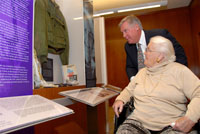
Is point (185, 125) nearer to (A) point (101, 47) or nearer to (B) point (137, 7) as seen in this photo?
(A) point (101, 47)

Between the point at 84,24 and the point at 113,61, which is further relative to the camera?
the point at 113,61

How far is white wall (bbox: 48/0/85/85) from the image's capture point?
247cm

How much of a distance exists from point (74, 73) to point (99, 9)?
3.82 m

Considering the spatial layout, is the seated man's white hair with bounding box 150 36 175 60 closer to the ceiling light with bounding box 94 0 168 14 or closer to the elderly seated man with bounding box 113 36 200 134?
the elderly seated man with bounding box 113 36 200 134

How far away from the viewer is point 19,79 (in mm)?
1194

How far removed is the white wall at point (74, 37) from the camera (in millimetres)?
2467

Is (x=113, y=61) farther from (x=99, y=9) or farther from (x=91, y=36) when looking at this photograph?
(x=91, y=36)

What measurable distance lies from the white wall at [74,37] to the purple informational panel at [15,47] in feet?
3.55

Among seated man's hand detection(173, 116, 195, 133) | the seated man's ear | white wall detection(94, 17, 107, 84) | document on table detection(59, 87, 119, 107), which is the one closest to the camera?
seated man's hand detection(173, 116, 195, 133)

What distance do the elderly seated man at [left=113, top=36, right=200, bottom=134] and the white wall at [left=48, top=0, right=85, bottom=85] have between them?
47.1 inches

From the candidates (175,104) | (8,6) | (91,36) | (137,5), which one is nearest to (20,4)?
(8,6)

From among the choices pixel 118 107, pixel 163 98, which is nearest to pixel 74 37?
pixel 118 107

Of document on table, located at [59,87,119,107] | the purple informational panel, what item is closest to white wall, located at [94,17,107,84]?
document on table, located at [59,87,119,107]

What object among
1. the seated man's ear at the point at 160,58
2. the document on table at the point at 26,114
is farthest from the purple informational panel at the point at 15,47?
the seated man's ear at the point at 160,58
